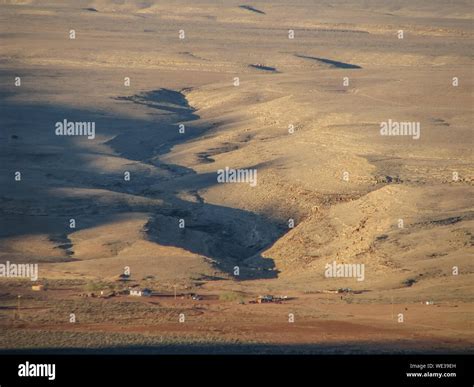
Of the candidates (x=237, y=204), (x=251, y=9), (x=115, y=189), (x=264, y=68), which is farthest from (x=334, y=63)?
(x=251, y=9)

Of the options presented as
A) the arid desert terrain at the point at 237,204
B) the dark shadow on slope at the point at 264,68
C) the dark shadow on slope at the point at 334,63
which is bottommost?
the arid desert terrain at the point at 237,204

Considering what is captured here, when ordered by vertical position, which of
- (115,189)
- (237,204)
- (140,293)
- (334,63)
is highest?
(334,63)

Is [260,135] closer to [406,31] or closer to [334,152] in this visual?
[334,152]

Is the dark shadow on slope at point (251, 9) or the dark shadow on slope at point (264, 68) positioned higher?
the dark shadow on slope at point (251, 9)

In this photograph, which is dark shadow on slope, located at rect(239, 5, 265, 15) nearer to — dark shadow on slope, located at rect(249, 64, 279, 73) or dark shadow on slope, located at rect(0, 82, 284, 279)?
dark shadow on slope, located at rect(249, 64, 279, 73)

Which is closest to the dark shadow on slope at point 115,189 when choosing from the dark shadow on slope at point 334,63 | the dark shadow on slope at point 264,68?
the dark shadow on slope at point 264,68

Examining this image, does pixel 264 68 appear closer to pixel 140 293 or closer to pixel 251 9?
pixel 251 9

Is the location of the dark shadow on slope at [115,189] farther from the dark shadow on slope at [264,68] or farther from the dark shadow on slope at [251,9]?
the dark shadow on slope at [251,9]

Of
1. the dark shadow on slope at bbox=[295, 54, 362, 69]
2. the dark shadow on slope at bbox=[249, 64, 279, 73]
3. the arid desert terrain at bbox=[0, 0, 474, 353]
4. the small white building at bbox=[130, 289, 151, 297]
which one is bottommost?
the small white building at bbox=[130, 289, 151, 297]

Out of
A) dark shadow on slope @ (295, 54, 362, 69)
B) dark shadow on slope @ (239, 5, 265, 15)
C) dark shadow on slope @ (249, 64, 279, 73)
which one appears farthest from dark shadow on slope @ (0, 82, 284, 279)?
dark shadow on slope @ (239, 5, 265, 15)
